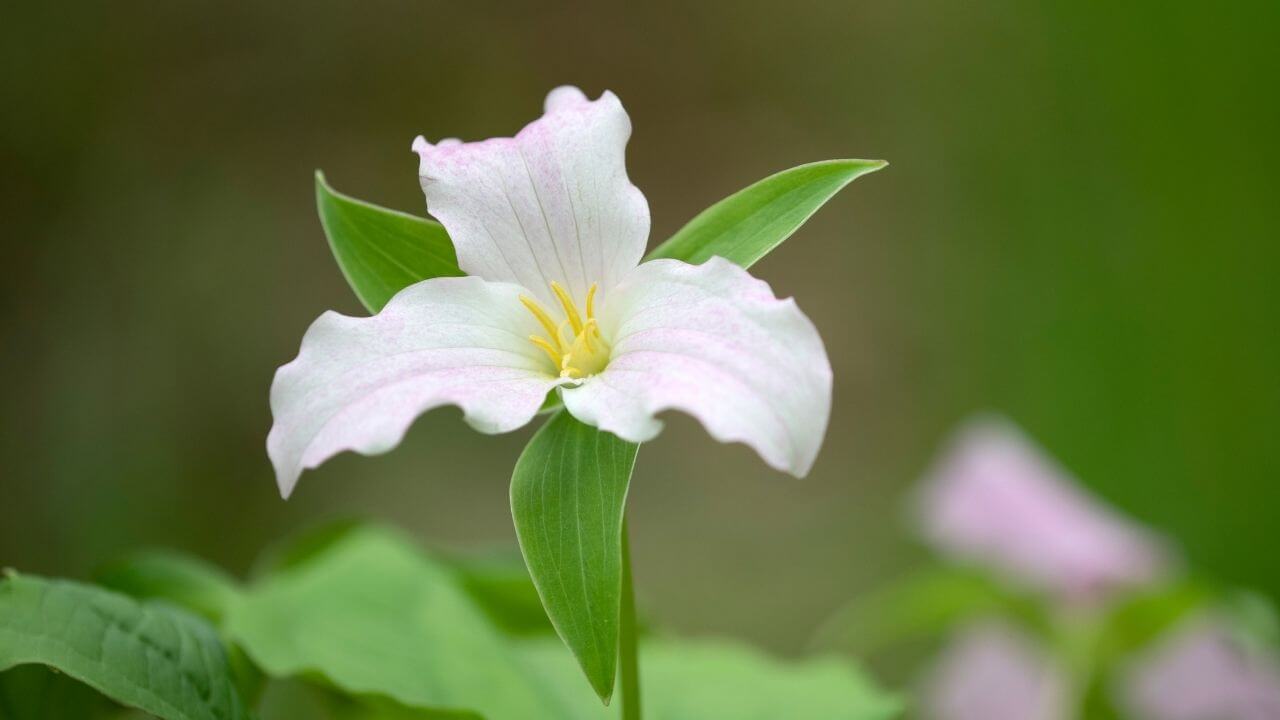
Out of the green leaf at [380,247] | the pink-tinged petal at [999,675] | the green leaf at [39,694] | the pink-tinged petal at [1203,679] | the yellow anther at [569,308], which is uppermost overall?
the green leaf at [380,247]

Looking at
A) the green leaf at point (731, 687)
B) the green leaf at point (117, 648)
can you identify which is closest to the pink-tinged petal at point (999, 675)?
the green leaf at point (731, 687)

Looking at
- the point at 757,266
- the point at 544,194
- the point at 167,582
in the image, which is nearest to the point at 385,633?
the point at 167,582

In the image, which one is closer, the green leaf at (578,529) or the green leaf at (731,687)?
the green leaf at (578,529)

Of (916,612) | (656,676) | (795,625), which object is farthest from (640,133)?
(656,676)

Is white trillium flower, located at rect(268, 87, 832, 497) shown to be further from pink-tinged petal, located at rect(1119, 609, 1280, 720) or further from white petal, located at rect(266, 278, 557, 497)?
pink-tinged petal, located at rect(1119, 609, 1280, 720)

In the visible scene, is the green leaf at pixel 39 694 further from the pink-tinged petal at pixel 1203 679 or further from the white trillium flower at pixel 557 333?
the pink-tinged petal at pixel 1203 679

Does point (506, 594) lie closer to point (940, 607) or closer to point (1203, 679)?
point (940, 607)
